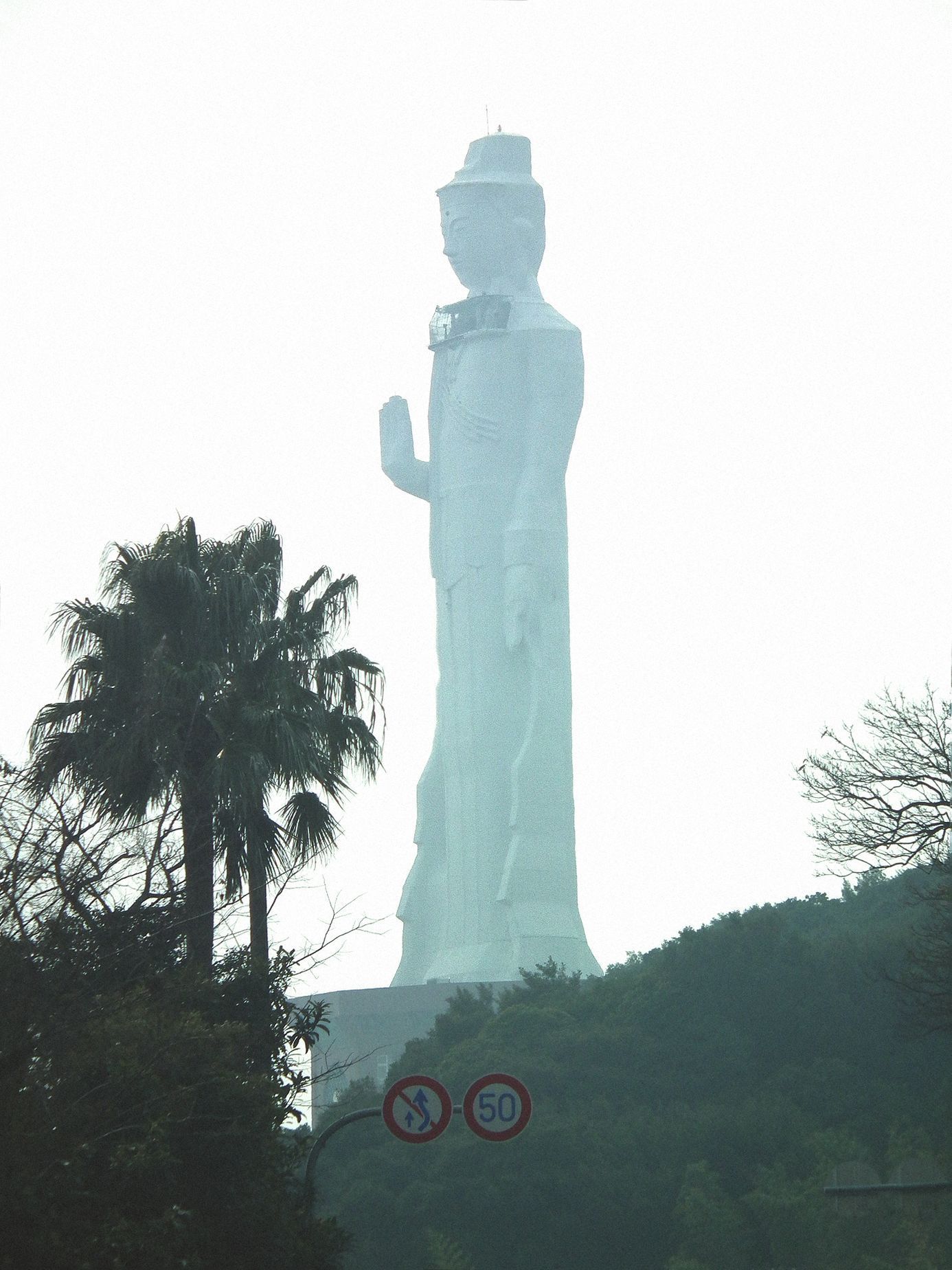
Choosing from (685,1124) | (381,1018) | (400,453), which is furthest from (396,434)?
(685,1124)

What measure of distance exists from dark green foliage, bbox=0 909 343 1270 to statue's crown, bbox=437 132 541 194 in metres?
20.0

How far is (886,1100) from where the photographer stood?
24016 millimetres

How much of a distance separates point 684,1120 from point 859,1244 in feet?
14.8

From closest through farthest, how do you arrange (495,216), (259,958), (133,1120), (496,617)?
(133,1120), (259,958), (495,216), (496,617)

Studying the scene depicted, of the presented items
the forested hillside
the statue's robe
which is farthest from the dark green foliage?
the statue's robe

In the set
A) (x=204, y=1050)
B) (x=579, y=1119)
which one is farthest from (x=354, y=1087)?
(x=204, y=1050)

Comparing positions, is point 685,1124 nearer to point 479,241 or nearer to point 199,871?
point 199,871

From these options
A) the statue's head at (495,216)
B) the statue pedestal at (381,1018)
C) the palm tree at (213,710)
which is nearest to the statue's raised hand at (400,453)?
the statue's head at (495,216)

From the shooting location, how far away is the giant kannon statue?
29781mm

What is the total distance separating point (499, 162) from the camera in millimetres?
30391

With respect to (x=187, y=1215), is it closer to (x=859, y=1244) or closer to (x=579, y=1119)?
(x=859, y=1244)

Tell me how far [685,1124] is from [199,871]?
12.2 m

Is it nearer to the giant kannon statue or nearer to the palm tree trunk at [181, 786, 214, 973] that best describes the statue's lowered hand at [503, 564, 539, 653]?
the giant kannon statue

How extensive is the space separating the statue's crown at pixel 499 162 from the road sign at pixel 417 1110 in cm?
2228
